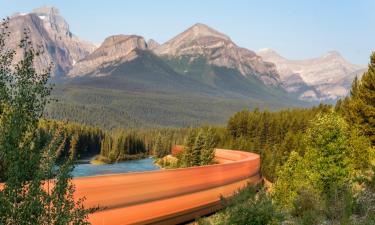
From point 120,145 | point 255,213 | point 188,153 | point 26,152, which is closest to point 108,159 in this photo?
point 120,145

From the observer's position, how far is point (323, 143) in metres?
37.7

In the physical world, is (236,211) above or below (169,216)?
above

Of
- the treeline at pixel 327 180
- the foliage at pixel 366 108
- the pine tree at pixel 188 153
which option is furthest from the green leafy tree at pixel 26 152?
the pine tree at pixel 188 153

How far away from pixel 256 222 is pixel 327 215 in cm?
446

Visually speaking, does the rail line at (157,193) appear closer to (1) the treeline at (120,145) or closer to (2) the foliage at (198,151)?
(2) the foliage at (198,151)

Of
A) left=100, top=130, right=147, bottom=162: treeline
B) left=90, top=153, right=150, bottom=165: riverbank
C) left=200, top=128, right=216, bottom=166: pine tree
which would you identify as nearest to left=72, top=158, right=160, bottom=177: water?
left=90, top=153, right=150, bottom=165: riverbank

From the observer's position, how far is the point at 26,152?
11102 mm

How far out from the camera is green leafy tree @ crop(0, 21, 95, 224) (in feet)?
35.1

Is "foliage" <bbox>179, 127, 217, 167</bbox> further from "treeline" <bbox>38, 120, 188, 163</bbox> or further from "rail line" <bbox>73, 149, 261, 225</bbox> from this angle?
"treeline" <bbox>38, 120, 188, 163</bbox>

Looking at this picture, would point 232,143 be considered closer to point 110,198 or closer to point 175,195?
point 175,195

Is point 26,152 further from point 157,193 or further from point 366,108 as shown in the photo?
point 366,108

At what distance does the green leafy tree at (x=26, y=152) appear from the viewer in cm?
1070

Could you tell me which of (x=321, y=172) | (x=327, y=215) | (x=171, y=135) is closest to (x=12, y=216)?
(x=327, y=215)

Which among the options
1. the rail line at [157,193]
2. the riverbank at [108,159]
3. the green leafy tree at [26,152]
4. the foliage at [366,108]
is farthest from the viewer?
the riverbank at [108,159]
